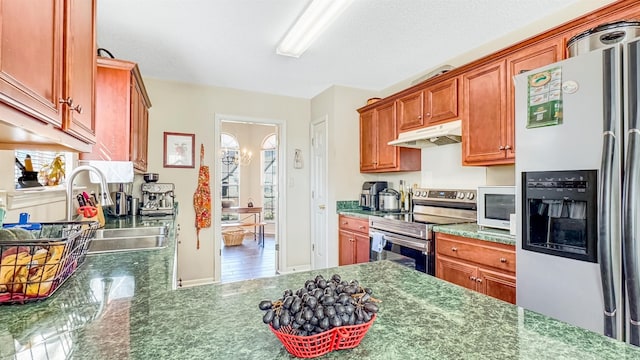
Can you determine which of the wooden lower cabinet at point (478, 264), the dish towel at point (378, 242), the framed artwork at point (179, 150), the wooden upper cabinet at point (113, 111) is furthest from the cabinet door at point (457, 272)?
the framed artwork at point (179, 150)

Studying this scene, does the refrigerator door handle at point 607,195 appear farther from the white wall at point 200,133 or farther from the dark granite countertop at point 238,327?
the white wall at point 200,133

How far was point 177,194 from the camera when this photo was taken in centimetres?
390

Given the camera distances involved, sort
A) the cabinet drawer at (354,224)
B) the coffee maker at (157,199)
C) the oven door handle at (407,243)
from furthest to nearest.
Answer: the cabinet drawer at (354,224) < the coffee maker at (157,199) < the oven door handle at (407,243)

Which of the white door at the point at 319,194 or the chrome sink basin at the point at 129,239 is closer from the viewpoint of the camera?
the chrome sink basin at the point at 129,239

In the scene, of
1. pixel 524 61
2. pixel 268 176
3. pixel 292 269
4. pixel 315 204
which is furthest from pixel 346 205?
pixel 268 176

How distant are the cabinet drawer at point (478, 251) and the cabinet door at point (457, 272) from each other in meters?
0.05

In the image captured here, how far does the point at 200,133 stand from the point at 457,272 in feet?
10.8

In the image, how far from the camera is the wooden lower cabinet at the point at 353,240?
347 centimetres

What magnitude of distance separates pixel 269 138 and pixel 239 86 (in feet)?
12.3

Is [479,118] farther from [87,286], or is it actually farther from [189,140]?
[189,140]

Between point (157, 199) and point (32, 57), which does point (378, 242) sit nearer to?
point (157, 199)

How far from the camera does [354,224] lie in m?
3.68

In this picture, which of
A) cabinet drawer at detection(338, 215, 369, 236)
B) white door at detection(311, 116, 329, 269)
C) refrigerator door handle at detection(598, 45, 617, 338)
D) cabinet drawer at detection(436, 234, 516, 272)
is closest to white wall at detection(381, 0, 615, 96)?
refrigerator door handle at detection(598, 45, 617, 338)

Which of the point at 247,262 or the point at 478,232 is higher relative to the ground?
the point at 478,232
